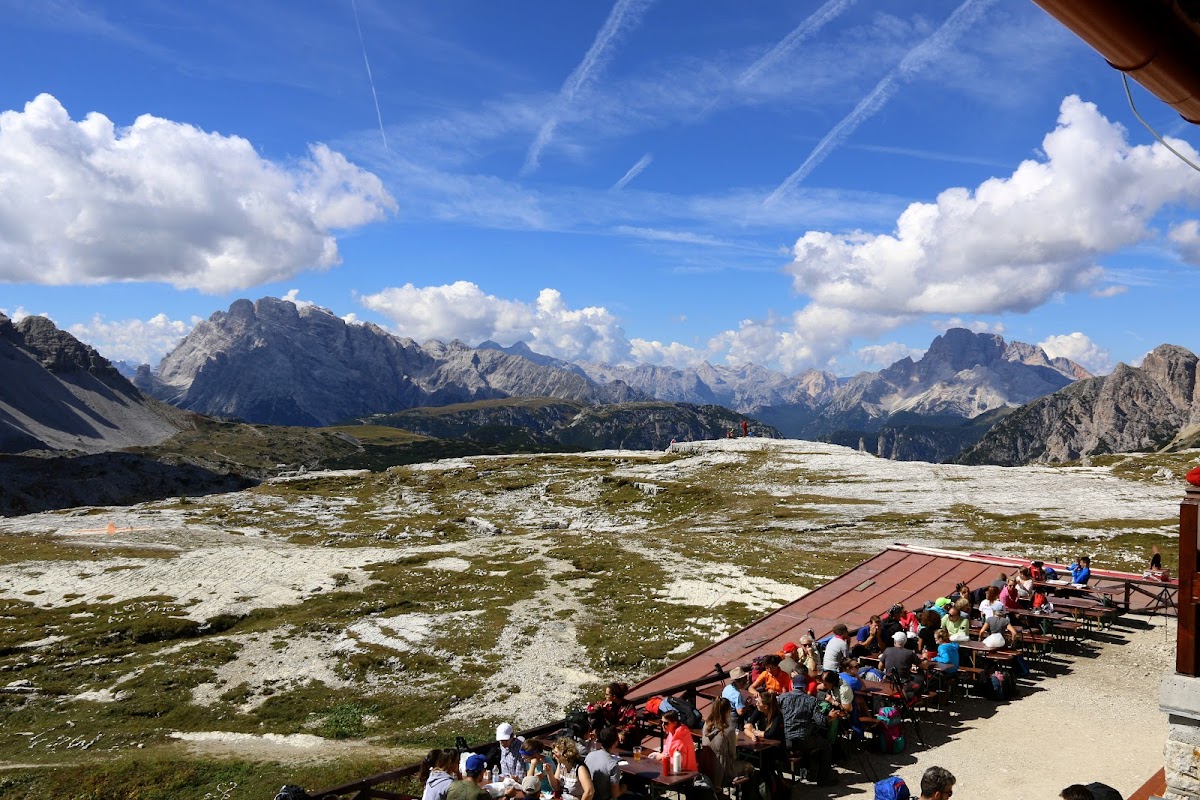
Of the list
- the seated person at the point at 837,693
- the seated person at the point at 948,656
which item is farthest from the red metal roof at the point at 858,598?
the seated person at the point at 837,693

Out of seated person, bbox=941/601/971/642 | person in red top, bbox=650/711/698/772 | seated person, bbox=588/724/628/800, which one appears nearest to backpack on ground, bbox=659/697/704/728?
person in red top, bbox=650/711/698/772

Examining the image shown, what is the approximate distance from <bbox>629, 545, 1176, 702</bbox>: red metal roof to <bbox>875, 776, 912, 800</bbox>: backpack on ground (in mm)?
10585

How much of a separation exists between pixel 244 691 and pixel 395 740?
39.6 ft

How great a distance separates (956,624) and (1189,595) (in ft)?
44.6

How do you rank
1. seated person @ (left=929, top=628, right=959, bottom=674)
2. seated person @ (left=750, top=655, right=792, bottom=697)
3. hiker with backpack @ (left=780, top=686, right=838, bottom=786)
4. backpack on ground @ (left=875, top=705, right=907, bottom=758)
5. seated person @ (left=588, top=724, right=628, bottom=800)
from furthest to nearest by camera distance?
1. seated person @ (left=929, top=628, right=959, bottom=674)
2. seated person @ (left=750, top=655, right=792, bottom=697)
3. backpack on ground @ (left=875, top=705, right=907, bottom=758)
4. hiker with backpack @ (left=780, top=686, right=838, bottom=786)
5. seated person @ (left=588, top=724, right=628, bottom=800)

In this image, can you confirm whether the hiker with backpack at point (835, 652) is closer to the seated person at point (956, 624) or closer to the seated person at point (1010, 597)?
the seated person at point (956, 624)

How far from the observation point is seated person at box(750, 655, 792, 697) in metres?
18.9

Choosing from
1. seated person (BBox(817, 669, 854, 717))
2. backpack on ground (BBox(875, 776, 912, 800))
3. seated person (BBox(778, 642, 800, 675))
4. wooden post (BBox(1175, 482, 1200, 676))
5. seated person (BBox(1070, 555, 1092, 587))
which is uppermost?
wooden post (BBox(1175, 482, 1200, 676))

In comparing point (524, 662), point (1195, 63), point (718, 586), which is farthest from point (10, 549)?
point (1195, 63)

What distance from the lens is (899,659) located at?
808 inches

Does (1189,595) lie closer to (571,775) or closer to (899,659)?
(899,659)

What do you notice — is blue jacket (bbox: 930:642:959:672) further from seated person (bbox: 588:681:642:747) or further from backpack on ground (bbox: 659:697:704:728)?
seated person (bbox: 588:681:642:747)

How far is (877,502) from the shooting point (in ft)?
307

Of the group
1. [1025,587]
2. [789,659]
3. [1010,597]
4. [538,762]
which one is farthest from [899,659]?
[538,762]
